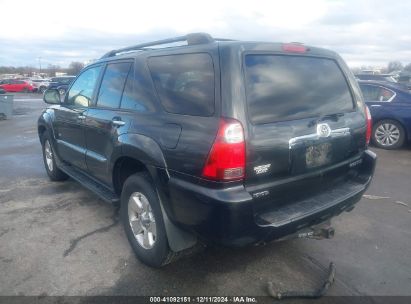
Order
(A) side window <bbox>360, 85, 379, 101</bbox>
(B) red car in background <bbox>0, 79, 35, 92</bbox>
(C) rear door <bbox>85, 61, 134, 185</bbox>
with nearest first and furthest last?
(C) rear door <bbox>85, 61, 134, 185</bbox>
(A) side window <bbox>360, 85, 379, 101</bbox>
(B) red car in background <bbox>0, 79, 35, 92</bbox>

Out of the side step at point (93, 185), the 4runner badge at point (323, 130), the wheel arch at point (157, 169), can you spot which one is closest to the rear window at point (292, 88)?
the 4runner badge at point (323, 130)

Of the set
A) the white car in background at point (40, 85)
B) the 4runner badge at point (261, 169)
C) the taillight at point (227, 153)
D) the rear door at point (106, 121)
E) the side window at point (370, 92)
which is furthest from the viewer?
the white car in background at point (40, 85)

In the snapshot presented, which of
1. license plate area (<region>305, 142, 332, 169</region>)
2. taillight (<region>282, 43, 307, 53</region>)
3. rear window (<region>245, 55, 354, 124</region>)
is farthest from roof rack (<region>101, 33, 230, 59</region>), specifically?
license plate area (<region>305, 142, 332, 169</region>)

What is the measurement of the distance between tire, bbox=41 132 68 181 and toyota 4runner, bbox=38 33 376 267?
Answer: 2.26 metres

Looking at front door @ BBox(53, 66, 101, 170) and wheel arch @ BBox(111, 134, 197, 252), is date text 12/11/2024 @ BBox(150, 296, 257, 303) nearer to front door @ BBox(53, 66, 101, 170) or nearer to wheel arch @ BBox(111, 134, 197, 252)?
wheel arch @ BBox(111, 134, 197, 252)

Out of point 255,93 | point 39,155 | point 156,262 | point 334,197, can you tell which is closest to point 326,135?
point 334,197

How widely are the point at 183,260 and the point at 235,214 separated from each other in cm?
119

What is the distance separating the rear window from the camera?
253cm

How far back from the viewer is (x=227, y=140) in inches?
92.1

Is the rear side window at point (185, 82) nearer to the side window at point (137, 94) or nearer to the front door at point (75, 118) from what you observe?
the side window at point (137, 94)

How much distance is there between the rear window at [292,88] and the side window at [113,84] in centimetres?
142

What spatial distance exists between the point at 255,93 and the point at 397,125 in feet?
21.7

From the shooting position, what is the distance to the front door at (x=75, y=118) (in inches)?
165

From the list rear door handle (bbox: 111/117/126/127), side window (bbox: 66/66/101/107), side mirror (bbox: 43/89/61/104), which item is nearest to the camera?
rear door handle (bbox: 111/117/126/127)
